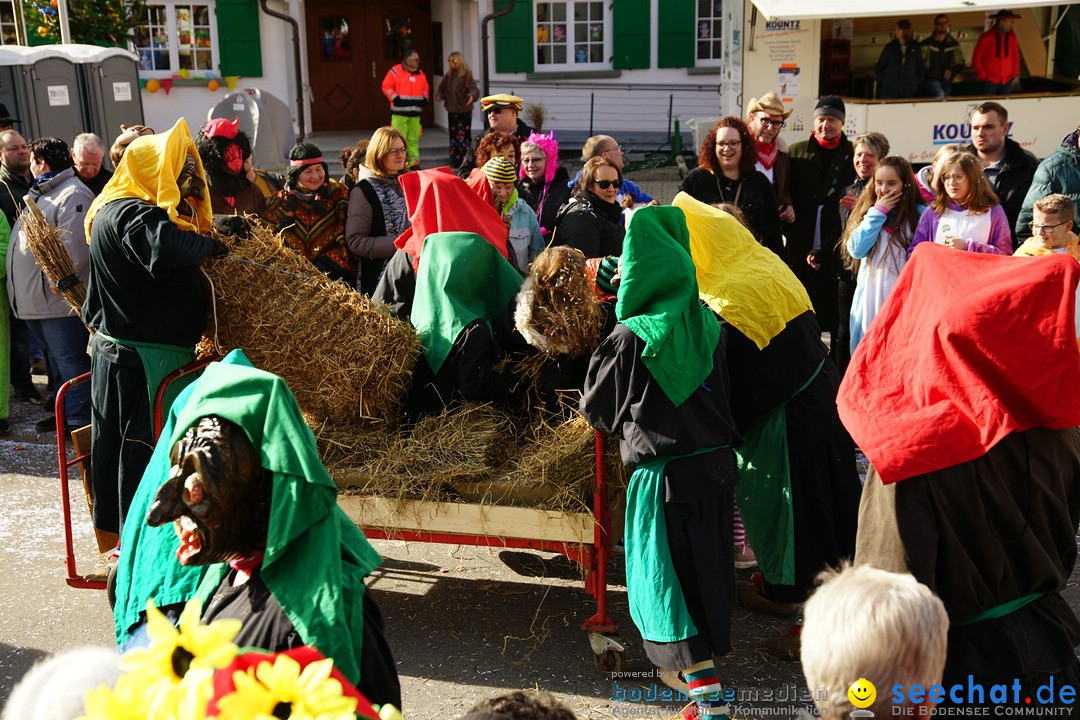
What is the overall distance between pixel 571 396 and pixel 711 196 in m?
2.91

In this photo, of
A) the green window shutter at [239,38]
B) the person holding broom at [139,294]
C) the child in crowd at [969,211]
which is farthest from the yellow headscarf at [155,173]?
the green window shutter at [239,38]

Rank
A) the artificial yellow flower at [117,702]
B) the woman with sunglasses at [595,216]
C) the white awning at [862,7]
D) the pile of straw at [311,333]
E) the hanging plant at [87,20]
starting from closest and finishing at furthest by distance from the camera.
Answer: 1. the artificial yellow flower at [117,702]
2. the pile of straw at [311,333]
3. the woman with sunglasses at [595,216]
4. the white awning at [862,7]
5. the hanging plant at [87,20]

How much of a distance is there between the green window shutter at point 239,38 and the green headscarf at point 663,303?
1449cm

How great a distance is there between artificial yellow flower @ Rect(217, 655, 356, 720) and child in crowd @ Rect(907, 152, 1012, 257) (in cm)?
482

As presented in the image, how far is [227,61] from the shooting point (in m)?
16.6

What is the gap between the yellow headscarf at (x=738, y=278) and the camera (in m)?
4.03

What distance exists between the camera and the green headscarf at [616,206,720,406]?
140 inches

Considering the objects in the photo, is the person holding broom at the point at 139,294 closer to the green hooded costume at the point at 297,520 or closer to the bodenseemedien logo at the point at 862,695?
the green hooded costume at the point at 297,520

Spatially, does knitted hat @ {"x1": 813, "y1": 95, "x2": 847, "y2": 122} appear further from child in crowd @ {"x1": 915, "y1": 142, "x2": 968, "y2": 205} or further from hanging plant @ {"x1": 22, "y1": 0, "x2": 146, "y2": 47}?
hanging plant @ {"x1": 22, "y1": 0, "x2": 146, "y2": 47}

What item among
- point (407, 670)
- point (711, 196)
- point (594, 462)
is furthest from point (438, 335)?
point (711, 196)

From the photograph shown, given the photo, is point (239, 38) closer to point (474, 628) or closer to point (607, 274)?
point (474, 628)

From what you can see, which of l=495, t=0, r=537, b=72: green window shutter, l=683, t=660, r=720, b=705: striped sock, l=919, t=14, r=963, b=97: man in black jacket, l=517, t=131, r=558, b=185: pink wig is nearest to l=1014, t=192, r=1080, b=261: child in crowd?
l=683, t=660, r=720, b=705: striped sock

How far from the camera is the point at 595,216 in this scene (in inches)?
240

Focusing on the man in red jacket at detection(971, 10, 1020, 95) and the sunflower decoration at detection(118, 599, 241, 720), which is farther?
the man in red jacket at detection(971, 10, 1020, 95)
